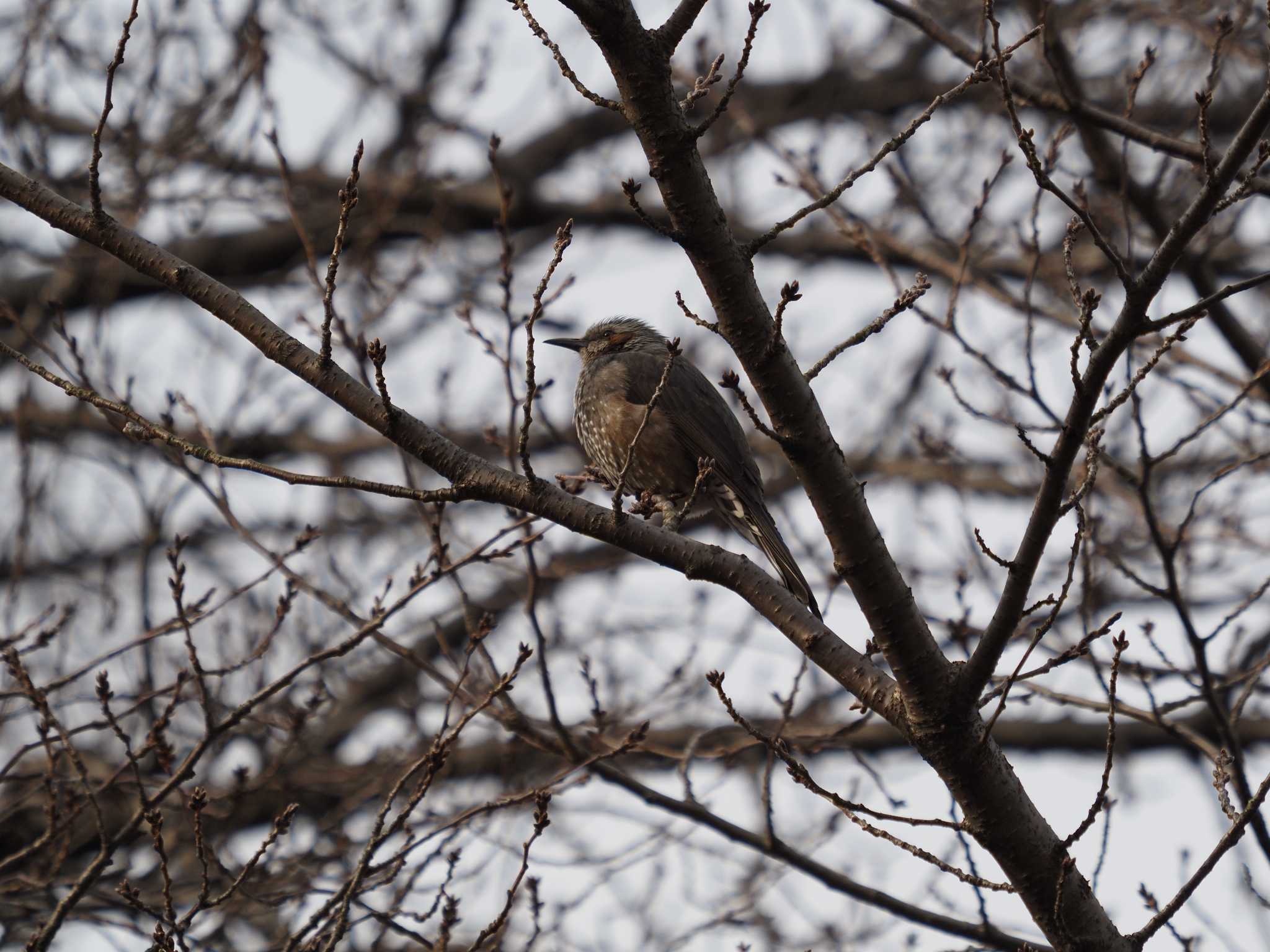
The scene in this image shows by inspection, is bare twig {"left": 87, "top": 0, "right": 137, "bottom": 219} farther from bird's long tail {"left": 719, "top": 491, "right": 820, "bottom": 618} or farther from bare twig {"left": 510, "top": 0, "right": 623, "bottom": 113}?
bird's long tail {"left": 719, "top": 491, "right": 820, "bottom": 618}

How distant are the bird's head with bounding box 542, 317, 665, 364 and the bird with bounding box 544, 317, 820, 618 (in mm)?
347

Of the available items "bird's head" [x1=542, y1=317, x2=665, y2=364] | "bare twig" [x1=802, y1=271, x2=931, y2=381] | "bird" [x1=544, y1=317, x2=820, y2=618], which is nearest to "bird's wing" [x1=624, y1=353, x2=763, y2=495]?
"bird" [x1=544, y1=317, x2=820, y2=618]

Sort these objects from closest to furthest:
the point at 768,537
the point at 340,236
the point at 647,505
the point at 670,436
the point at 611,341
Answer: the point at 340,236, the point at 647,505, the point at 768,537, the point at 670,436, the point at 611,341

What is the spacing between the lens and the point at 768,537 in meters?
5.26

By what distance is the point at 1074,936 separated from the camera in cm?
312

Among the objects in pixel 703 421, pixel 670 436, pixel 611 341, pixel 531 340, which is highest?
pixel 611 341

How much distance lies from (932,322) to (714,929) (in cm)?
288

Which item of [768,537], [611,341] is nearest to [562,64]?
[768,537]

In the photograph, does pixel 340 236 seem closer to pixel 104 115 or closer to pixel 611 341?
pixel 104 115

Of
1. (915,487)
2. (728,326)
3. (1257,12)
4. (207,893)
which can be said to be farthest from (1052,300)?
(207,893)

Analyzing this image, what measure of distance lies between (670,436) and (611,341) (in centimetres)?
125

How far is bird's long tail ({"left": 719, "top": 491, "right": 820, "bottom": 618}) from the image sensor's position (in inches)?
188

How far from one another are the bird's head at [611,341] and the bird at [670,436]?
1.14 ft

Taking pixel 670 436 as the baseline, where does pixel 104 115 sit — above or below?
below
